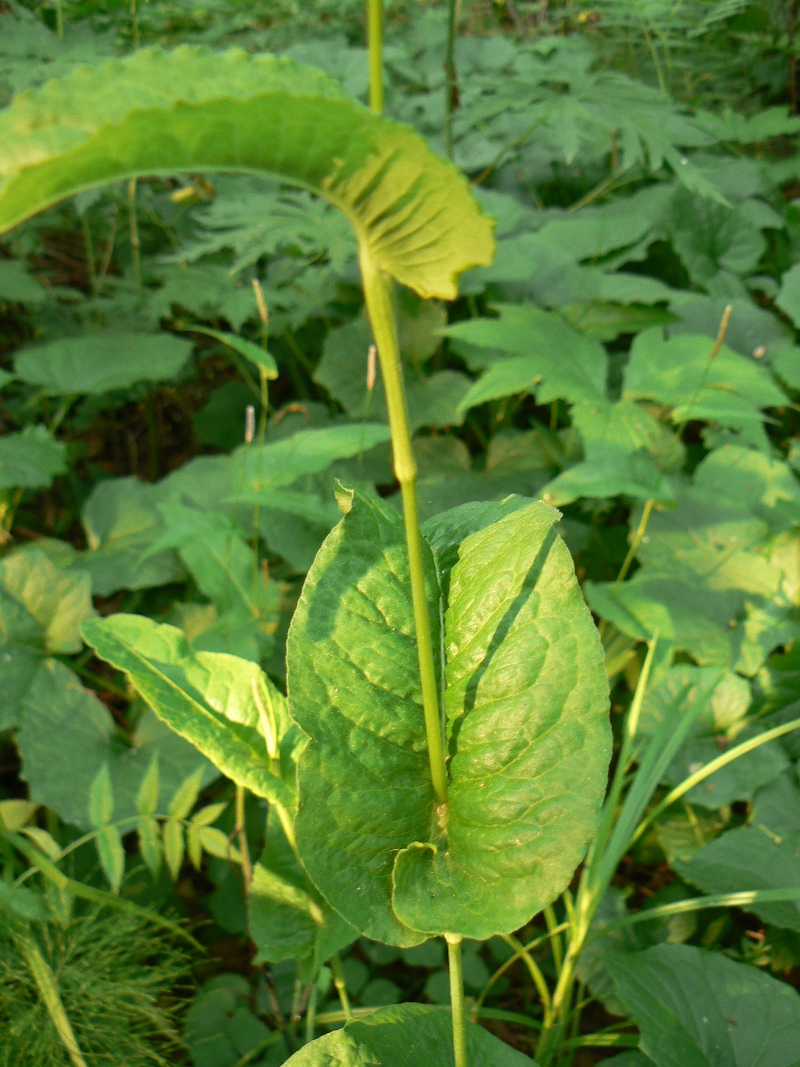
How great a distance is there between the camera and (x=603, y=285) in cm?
182

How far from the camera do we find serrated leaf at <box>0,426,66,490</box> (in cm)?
155

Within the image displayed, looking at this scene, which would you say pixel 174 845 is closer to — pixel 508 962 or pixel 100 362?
pixel 508 962


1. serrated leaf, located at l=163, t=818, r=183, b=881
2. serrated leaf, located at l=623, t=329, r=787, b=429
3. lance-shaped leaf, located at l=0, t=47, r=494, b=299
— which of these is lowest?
serrated leaf, located at l=163, t=818, r=183, b=881

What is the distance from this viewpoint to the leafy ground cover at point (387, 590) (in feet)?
2.00

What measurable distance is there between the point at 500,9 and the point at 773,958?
4300 mm

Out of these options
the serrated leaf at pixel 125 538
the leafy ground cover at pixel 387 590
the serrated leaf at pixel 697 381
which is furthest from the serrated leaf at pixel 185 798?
the serrated leaf at pixel 697 381

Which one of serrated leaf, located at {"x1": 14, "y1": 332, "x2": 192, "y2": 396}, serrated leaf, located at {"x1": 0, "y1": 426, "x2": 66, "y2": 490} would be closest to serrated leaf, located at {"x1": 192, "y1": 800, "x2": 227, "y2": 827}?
serrated leaf, located at {"x1": 0, "y1": 426, "x2": 66, "y2": 490}

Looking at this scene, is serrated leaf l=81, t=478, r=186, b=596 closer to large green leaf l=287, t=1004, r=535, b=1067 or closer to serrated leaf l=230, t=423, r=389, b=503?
serrated leaf l=230, t=423, r=389, b=503

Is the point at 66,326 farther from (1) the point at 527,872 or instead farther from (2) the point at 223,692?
(1) the point at 527,872

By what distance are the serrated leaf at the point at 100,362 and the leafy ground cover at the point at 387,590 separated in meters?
0.01

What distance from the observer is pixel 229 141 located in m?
0.35

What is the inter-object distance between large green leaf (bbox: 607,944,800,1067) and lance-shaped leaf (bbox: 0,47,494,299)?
771 millimetres

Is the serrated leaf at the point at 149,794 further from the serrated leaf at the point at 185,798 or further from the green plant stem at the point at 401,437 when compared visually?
the green plant stem at the point at 401,437

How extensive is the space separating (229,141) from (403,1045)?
0.71 metres
